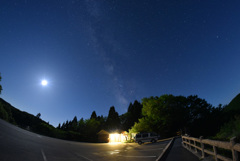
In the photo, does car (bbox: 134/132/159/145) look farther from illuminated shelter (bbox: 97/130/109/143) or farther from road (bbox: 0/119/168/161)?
illuminated shelter (bbox: 97/130/109/143)

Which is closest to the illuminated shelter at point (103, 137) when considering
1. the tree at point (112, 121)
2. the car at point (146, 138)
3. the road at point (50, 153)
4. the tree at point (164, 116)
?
the tree at point (164, 116)

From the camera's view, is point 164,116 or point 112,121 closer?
point 164,116

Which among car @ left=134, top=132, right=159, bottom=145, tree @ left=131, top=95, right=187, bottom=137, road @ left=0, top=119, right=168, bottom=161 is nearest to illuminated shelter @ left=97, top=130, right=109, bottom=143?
tree @ left=131, top=95, right=187, bottom=137

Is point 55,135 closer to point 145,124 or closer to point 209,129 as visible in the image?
point 145,124

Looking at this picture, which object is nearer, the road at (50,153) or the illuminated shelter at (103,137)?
the road at (50,153)

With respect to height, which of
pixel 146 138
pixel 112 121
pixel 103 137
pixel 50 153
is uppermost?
pixel 50 153

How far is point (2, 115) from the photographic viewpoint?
82.4 feet

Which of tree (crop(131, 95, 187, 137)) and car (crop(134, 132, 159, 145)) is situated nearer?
car (crop(134, 132, 159, 145))

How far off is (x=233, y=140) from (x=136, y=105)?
2287 inches

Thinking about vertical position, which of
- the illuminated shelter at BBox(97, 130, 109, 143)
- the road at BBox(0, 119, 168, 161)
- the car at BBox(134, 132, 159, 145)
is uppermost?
the road at BBox(0, 119, 168, 161)

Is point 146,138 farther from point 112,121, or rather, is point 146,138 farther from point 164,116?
point 112,121

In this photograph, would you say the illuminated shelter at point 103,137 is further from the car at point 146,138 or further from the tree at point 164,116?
the car at point 146,138

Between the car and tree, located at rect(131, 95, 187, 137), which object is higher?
tree, located at rect(131, 95, 187, 137)

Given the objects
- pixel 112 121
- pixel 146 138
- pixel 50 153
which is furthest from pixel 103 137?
pixel 50 153
